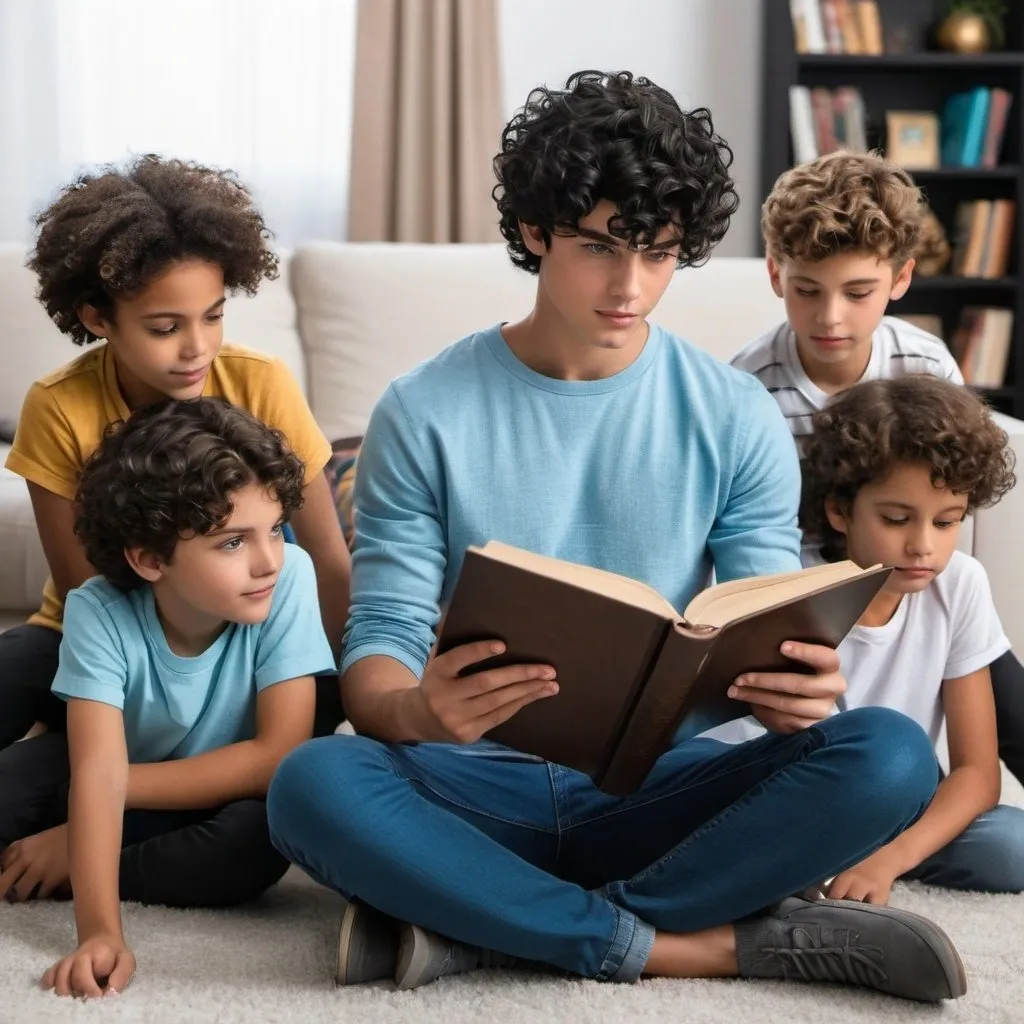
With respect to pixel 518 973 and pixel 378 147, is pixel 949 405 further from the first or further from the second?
pixel 378 147

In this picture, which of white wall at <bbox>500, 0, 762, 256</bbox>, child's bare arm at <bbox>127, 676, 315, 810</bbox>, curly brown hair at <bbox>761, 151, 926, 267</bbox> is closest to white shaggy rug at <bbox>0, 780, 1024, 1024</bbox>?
child's bare arm at <bbox>127, 676, 315, 810</bbox>

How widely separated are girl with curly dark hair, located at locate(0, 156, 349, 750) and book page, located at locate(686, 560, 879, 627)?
739 millimetres

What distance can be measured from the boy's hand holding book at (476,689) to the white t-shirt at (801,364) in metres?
0.89

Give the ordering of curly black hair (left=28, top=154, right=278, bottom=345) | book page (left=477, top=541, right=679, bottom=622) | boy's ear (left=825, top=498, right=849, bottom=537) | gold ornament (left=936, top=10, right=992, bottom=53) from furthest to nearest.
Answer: gold ornament (left=936, top=10, right=992, bottom=53) → boy's ear (left=825, top=498, right=849, bottom=537) → curly black hair (left=28, top=154, right=278, bottom=345) → book page (left=477, top=541, right=679, bottom=622)

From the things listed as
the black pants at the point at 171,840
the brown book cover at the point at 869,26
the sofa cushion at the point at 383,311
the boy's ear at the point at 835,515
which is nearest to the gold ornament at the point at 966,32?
the brown book cover at the point at 869,26

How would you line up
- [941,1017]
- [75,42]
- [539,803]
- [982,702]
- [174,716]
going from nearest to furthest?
[941,1017]
[539,803]
[174,716]
[982,702]
[75,42]

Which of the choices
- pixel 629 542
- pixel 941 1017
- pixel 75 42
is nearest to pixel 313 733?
pixel 629 542

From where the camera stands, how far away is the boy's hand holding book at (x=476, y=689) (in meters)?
Answer: 1.25

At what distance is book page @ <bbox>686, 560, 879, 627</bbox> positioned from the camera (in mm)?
1221

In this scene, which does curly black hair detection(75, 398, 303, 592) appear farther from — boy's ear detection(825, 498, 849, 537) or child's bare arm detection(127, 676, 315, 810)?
boy's ear detection(825, 498, 849, 537)

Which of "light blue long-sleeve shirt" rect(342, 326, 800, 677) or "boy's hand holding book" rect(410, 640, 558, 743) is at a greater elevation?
"light blue long-sleeve shirt" rect(342, 326, 800, 677)

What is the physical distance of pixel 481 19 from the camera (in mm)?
4027

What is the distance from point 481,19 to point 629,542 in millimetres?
2862

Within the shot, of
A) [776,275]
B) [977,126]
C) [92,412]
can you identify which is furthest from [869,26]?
[92,412]
